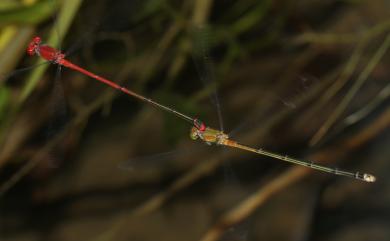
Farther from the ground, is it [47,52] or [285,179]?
[47,52]

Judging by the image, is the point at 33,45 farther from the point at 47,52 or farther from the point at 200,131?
the point at 200,131

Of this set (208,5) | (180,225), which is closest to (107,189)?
(180,225)

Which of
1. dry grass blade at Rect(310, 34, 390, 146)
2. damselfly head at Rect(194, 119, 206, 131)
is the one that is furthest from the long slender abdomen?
dry grass blade at Rect(310, 34, 390, 146)

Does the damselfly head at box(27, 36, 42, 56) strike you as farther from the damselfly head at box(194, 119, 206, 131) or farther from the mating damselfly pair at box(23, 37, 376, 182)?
the damselfly head at box(194, 119, 206, 131)

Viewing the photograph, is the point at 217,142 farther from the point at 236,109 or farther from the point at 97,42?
the point at 97,42

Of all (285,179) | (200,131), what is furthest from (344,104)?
(200,131)

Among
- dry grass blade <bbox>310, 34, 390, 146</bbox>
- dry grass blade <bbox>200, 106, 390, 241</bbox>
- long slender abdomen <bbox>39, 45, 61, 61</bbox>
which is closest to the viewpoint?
long slender abdomen <bbox>39, 45, 61, 61</bbox>

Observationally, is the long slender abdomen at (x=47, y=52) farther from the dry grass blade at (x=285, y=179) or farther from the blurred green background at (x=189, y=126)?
the dry grass blade at (x=285, y=179)

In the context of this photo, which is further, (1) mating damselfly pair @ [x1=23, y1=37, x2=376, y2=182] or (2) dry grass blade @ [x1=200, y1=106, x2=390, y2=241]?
(2) dry grass blade @ [x1=200, y1=106, x2=390, y2=241]
